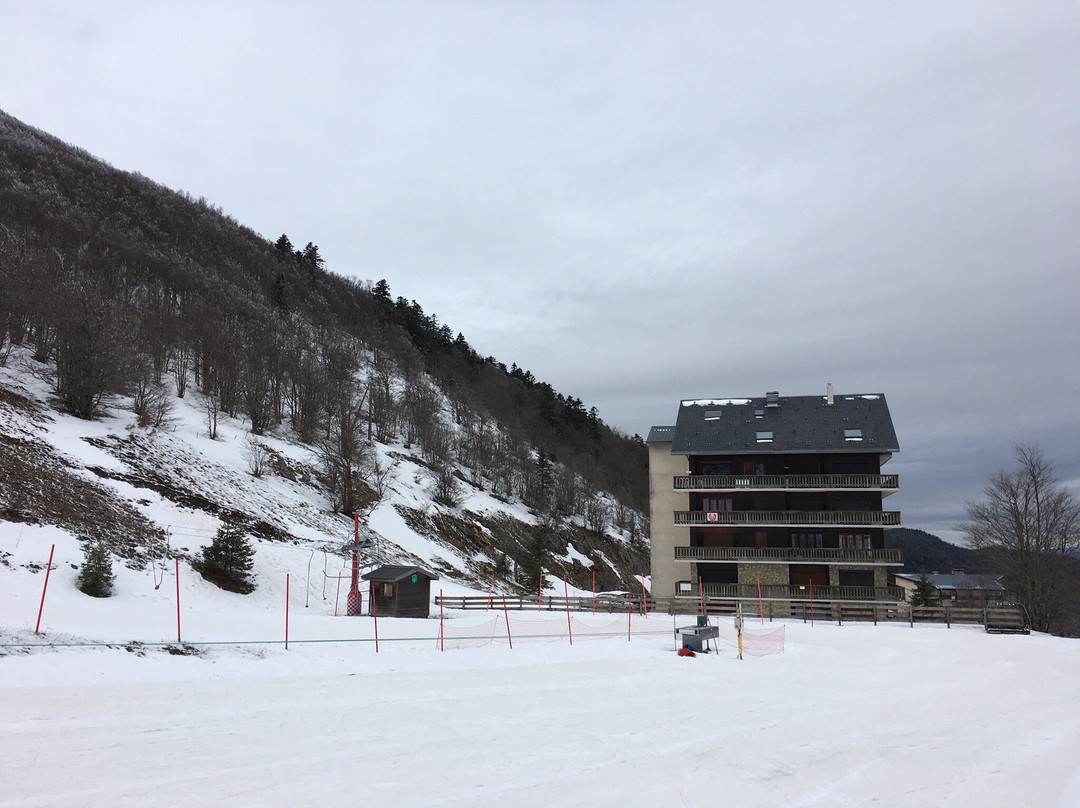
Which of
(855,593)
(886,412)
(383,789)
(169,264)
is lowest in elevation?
(855,593)

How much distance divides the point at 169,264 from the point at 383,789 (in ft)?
357

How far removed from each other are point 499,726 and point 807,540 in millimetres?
39367

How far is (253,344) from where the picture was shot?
7331 centimetres

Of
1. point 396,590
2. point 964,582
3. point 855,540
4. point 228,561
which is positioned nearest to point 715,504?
point 855,540

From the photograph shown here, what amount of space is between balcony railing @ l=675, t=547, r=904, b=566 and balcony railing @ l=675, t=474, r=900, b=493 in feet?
13.5

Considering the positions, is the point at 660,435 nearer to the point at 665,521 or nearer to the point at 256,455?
the point at 665,521

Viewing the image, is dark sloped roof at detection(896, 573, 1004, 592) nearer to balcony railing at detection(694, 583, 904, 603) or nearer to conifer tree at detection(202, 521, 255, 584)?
balcony railing at detection(694, 583, 904, 603)

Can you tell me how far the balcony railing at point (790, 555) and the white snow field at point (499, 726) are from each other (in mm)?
21098

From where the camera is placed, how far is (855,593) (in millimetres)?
42781

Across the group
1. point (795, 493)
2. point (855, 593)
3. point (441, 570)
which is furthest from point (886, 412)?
point (441, 570)

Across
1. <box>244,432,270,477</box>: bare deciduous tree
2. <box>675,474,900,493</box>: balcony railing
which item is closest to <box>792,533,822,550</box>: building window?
<box>675,474,900,493</box>: balcony railing

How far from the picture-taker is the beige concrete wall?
159 ft

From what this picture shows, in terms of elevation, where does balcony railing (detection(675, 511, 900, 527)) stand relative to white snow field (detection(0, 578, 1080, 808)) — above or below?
above

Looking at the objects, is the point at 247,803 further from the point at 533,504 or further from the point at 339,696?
the point at 533,504
